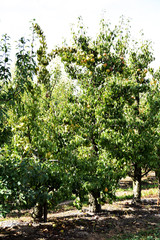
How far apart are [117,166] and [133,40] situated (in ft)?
24.5

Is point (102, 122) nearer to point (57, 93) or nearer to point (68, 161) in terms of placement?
point (68, 161)

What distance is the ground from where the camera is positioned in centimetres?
762

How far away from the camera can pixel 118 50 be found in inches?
392

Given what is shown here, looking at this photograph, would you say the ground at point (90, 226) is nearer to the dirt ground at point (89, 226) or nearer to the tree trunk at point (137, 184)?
the dirt ground at point (89, 226)

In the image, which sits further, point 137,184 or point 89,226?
point 137,184

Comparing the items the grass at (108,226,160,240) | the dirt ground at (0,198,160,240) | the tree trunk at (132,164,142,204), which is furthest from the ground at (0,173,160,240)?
the tree trunk at (132,164,142,204)

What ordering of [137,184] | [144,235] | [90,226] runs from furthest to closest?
[137,184], [90,226], [144,235]

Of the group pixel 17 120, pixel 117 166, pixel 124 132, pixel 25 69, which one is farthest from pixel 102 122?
pixel 25 69

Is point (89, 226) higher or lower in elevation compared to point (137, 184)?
lower

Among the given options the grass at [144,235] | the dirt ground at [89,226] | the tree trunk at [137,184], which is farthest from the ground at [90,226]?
the tree trunk at [137,184]

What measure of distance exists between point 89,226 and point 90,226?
4 centimetres

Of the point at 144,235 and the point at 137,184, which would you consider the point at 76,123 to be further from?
the point at 137,184

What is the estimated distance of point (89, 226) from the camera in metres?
8.77

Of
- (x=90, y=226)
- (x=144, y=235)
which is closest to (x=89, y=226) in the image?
(x=90, y=226)
